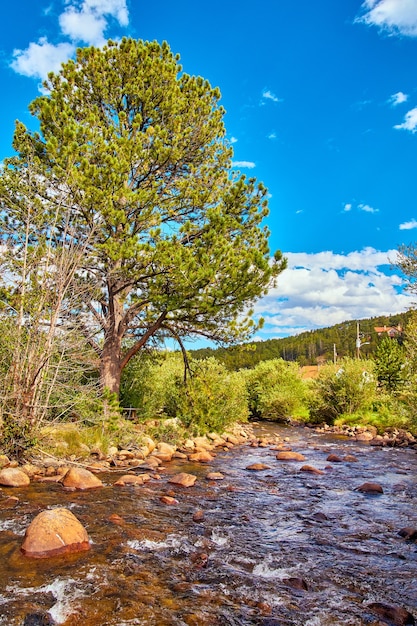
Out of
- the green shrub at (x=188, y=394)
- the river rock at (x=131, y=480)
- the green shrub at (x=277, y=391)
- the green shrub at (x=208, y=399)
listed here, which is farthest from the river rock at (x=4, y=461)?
the green shrub at (x=277, y=391)

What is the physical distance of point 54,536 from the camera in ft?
17.6

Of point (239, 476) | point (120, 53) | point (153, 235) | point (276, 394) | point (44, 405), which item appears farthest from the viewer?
point (276, 394)

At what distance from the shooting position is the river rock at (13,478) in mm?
8070

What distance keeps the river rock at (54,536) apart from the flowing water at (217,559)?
5.6 inches

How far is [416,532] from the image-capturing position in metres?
6.52

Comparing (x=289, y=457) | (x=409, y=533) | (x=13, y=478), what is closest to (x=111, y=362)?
(x=13, y=478)

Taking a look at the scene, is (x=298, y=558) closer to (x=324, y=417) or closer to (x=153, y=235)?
(x=153, y=235)

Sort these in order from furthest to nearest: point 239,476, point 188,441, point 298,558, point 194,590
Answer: point 188,441 < point 239,476 < point 298,558 < point 194,590

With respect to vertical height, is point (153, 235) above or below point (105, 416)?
above

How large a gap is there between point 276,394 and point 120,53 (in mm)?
20975

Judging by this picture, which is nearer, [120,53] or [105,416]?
[105,416]

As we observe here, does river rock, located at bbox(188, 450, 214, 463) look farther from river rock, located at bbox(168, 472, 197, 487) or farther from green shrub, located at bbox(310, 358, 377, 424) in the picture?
green shrub, located at bbox(310, 358, 377, 424)

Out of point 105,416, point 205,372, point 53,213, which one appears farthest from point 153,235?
point 205,372

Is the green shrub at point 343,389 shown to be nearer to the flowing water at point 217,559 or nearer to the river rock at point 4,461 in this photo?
the flowing water at point 217,559
